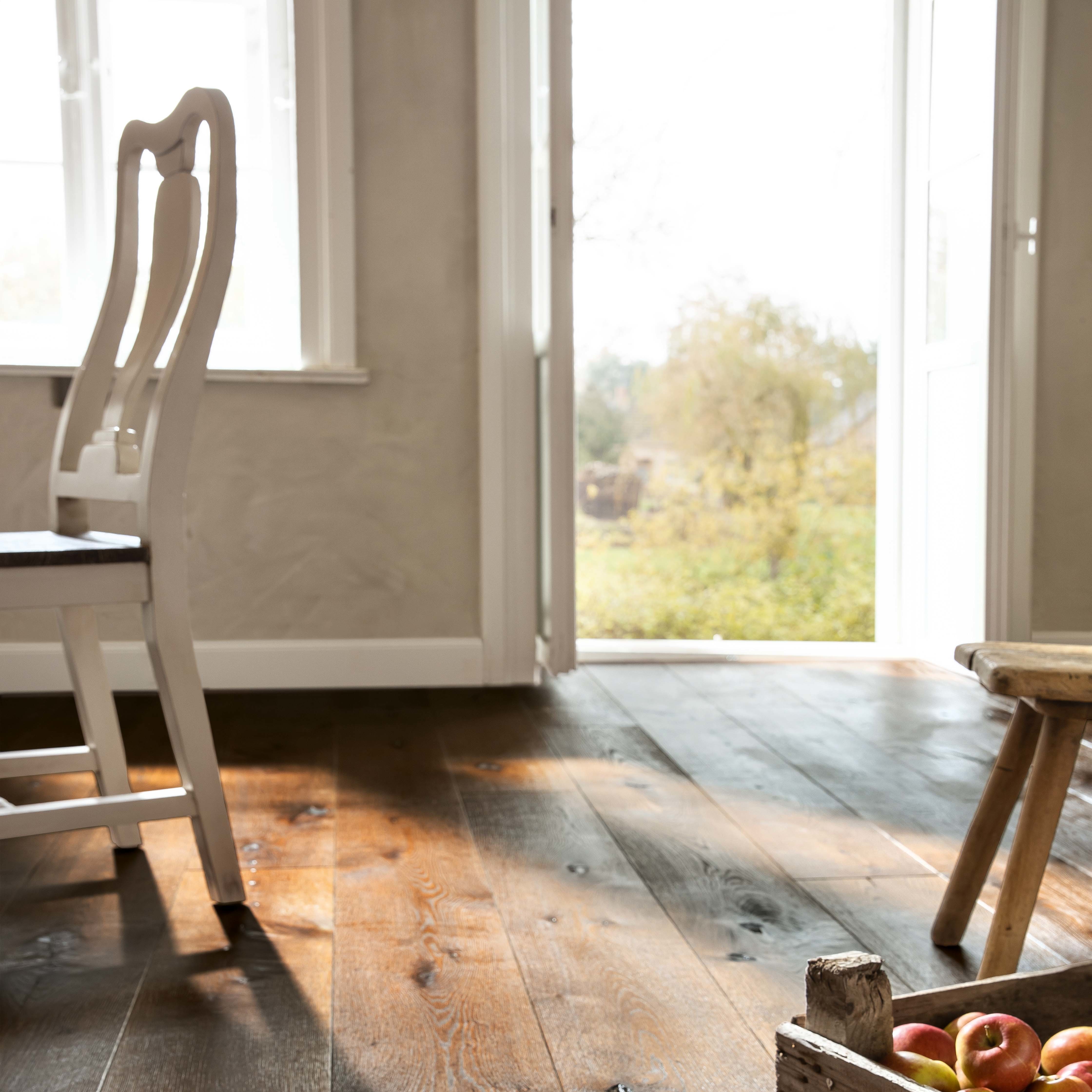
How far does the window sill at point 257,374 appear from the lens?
250 cm

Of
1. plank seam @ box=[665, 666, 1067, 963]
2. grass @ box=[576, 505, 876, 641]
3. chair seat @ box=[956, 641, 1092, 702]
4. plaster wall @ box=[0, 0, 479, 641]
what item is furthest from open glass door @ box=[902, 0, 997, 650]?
grass @ box=[576, 505, 876, 641]

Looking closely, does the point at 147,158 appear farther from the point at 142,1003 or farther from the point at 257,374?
the point at 142,1003

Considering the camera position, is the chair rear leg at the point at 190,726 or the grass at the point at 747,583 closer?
the chair rear leg at the point at 190,726

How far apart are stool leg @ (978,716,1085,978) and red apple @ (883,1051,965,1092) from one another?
38 cm

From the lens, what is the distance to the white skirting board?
101 inches

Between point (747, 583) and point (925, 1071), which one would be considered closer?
point (925, 1071)

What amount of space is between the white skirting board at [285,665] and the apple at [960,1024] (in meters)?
1.96

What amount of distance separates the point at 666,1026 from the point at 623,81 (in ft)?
16.5

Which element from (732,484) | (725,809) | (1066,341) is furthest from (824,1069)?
(732,484)

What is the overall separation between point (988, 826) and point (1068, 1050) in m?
0.48

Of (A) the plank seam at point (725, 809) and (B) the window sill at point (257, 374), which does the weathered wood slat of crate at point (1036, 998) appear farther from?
(B) the window sill at point (257, 374)

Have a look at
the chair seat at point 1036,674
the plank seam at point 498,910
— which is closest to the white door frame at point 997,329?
the plank seam at point 498,910

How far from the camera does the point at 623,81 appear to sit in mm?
5262

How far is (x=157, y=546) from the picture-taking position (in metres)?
1.24
